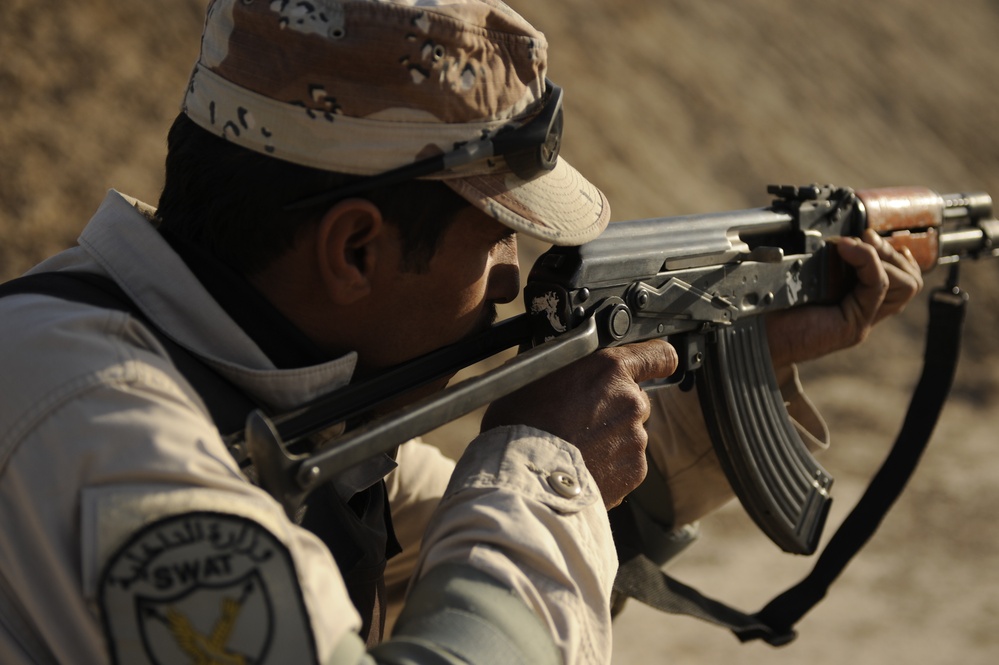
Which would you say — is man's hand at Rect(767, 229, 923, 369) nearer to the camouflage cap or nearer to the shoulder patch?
the camouflage cap

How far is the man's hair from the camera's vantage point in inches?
62.4

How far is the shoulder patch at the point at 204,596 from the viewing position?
1.14 meters

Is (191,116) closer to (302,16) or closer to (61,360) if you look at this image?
(302,16)

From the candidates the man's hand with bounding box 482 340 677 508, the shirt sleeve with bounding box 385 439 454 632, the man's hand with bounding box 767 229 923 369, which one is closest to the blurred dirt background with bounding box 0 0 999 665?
the man's hand with bounding box 767 229 923 369

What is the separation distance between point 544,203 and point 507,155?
0.43 feet

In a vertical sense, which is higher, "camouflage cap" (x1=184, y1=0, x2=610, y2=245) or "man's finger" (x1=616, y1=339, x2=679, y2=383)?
"camouflage cap" (x1=184, y1=0, x2=610, y2=245)

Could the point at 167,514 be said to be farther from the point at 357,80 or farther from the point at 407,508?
the point at 407,508

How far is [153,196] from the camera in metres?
5.24

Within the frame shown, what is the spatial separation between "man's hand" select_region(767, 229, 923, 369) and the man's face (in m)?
1.11

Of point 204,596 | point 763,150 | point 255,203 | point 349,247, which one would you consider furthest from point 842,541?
point 763,150

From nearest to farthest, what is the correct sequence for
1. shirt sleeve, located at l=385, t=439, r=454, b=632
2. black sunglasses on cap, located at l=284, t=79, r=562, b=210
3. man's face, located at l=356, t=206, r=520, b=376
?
black sunglasses on cap, located at l=284, t=79, r=562, b=210
man's face, located at l=356, t=206, r=520, b=376
shirt sleeve, located at l=385, t=439, r=454, b=632

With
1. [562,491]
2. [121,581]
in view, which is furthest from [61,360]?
[562,491]

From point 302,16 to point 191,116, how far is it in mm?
256

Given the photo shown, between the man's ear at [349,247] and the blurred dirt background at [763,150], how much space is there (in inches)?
113
